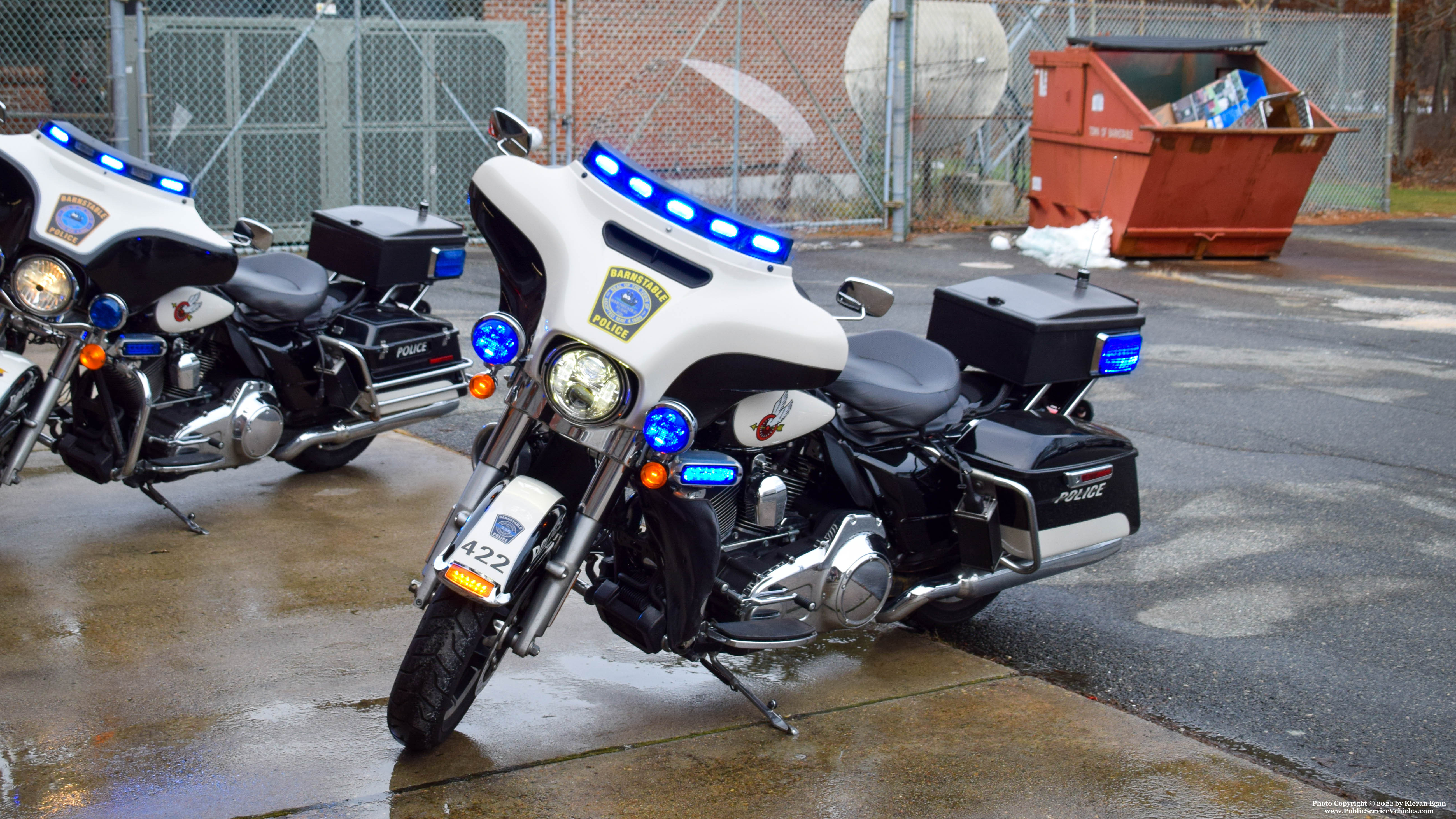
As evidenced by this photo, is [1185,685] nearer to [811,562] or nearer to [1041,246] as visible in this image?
[811,562]

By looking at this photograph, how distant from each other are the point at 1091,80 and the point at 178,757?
12187 millimetres

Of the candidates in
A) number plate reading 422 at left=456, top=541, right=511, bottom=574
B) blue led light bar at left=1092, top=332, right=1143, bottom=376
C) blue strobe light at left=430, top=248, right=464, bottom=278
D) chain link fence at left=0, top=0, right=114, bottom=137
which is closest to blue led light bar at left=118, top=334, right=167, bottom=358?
blue strobe light at left=430, top=248, right=464, bottom=278

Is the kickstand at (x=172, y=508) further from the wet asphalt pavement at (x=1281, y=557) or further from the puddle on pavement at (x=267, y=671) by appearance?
the wet asphalt pavement at (x=1281, y=557)

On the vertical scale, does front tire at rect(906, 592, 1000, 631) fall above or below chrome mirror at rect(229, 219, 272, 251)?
below

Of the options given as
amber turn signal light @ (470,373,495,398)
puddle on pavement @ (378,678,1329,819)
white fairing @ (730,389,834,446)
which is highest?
amber turn signal light @ (470,373,495,398)

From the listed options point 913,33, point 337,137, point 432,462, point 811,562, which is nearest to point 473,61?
point 337,137

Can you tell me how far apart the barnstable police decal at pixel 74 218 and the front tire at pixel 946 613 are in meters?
3.18

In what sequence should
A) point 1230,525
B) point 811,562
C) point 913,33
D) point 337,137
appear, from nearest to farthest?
point 811,562 < point 1230,525 < point 337,137 < point 913,33

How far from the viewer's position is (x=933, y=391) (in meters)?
4.07

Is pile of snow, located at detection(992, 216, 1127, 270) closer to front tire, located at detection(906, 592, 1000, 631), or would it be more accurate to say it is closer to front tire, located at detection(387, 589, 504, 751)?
front tire, located at detection(906, 592, 1000, 631)

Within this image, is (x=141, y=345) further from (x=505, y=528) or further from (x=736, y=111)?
(x=736, y=111)

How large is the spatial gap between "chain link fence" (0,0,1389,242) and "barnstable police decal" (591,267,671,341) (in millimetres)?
6896

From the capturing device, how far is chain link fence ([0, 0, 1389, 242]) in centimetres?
1195

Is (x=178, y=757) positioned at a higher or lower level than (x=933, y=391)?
lower
